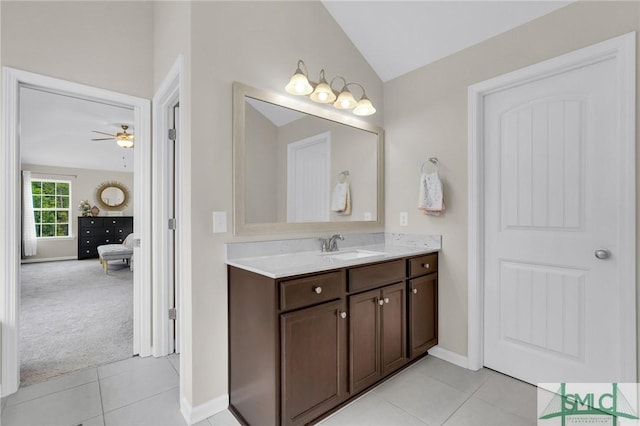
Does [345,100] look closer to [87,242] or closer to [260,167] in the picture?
[260,167]

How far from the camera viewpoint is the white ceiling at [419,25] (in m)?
2.04

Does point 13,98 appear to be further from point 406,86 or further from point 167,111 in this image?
point 406,86

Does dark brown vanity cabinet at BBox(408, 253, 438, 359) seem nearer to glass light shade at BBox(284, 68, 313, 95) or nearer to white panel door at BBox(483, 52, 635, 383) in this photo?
white panel door at BBox(483, 52, 635, 383)

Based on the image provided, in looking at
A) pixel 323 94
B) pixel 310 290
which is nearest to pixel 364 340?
pixel 310 290

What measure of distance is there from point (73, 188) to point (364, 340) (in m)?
8.75

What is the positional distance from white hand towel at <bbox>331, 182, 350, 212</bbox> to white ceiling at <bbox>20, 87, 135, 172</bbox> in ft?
7.06

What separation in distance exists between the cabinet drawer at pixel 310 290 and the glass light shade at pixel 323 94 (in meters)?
1.30

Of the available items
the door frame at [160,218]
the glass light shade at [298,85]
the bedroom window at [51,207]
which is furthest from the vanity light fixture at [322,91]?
the bedroom window at [51,207]

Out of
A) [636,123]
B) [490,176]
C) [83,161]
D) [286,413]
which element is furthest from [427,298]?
[83,161]

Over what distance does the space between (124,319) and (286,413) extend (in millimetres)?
2713

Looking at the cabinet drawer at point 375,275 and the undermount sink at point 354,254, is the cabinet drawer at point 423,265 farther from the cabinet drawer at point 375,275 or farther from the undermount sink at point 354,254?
the undermount sink at point 354,254

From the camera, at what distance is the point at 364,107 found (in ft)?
7.87

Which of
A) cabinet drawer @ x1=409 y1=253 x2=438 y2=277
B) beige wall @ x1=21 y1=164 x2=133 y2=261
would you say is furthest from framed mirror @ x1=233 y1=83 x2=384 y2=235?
beige wall @ x1=21 y1=164 x2=133 y2=261

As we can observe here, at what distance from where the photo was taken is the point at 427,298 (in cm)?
240
